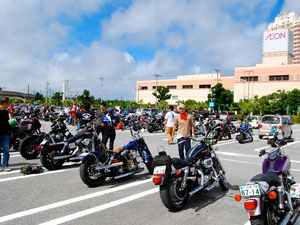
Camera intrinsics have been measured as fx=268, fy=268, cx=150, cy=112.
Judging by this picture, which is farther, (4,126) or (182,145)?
(182,145)

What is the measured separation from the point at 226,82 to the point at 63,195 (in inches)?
3107

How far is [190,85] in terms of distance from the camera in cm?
8519

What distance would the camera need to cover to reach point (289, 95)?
178ft

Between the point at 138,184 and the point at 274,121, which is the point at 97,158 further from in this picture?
the point at 274,121

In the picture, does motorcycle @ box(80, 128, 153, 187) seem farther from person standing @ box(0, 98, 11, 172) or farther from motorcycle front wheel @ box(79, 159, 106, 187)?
person standing @ box(0, 98, 11, 172)

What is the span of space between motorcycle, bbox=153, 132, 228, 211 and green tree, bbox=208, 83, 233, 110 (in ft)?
183

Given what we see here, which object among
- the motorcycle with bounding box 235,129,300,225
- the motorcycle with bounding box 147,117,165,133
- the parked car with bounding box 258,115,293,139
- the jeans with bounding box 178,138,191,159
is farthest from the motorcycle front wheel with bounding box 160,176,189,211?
the motorcycle with bounding box 147,117,165,133

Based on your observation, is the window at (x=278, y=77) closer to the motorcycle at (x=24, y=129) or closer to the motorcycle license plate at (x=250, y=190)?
the motorcycle at (x=24, y=129)

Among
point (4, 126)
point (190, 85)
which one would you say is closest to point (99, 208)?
point (4, 126)

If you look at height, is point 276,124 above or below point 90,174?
above

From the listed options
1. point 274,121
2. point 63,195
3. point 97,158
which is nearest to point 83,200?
point 63,195

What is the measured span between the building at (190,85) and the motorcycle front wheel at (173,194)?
74810mm

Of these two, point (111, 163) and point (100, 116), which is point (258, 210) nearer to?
point (111, 163)

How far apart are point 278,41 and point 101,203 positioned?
8462cm
